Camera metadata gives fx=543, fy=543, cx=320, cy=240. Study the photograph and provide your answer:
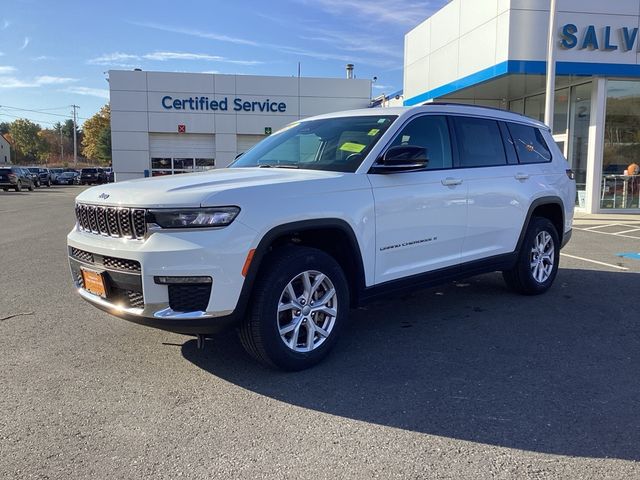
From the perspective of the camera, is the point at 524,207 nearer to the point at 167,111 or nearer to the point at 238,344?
the point at 238,344

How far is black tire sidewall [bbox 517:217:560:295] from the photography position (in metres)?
5.99

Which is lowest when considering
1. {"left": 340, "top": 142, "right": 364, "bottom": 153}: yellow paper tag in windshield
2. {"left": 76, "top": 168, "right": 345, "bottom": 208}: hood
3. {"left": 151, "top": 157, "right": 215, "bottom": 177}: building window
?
{"left": 76, "top": 168, "right": 345, "bottom": 208}: hood

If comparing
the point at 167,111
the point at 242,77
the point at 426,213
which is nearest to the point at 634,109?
the point at 426,213

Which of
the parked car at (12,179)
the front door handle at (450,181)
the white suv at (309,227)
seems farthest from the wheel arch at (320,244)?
the parked car at (12,179)

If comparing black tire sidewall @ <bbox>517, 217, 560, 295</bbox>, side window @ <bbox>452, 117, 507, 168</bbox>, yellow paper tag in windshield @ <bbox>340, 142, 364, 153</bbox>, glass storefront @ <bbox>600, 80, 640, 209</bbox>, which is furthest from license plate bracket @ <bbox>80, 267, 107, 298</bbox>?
glass storefront @ <bbox>600, 80, 640, 209</bbox>

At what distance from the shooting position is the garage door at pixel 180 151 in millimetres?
30359

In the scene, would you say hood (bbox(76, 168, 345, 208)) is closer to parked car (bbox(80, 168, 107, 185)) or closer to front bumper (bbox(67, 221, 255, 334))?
front bumper (bbox(67, 221, 255, 334))

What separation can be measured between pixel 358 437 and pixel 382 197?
1.91m

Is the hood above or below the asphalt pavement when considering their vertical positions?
above

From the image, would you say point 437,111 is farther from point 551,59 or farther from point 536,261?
point 551,59

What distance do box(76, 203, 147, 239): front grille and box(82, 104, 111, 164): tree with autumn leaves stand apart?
285ft

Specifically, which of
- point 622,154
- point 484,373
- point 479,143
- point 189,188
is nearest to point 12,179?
point 622,154

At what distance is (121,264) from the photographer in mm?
3654

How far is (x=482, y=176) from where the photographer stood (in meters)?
5.29
